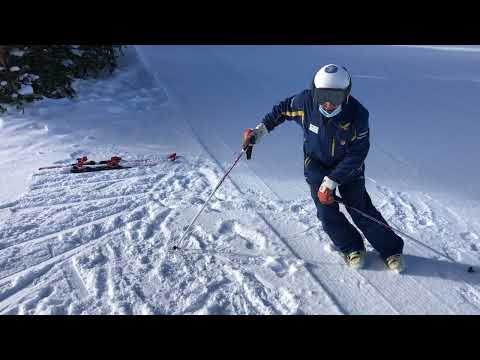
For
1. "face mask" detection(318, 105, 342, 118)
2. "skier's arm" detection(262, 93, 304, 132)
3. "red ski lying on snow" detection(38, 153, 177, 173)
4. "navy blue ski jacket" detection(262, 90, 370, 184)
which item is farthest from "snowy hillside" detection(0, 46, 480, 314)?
"face mask" detection(318, 105, 342, 118)

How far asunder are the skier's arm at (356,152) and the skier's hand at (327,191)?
0.08 ft

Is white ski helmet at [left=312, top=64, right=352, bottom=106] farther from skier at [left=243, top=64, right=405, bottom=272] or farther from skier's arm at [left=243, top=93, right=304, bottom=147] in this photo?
skier's arm at [left=243, top=93, right=304, bottom=147]

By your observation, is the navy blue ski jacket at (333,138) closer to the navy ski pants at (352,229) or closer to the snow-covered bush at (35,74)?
the navy ski pants at (352,229)

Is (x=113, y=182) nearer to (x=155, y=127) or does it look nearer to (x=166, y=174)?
(x=166, y=174)

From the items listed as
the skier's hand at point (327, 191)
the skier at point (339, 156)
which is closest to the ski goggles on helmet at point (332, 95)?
the skier at point (339, 156)

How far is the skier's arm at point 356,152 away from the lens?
3494mm

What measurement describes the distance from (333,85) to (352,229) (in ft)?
4.69

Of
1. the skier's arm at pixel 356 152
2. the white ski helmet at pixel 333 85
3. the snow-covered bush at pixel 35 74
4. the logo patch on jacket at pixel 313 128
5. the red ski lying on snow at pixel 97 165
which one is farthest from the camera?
the snow-covered bush at pixel 35 74

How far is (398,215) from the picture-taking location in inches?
186

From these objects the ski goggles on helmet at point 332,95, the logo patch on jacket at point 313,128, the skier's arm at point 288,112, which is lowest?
the logo patch on jacket at point 313,128

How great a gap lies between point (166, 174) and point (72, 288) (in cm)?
229

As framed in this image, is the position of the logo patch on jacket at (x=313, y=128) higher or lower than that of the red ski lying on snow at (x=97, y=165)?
higher

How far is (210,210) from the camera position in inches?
183

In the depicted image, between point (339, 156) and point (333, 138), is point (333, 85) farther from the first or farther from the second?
point (339, 156)
